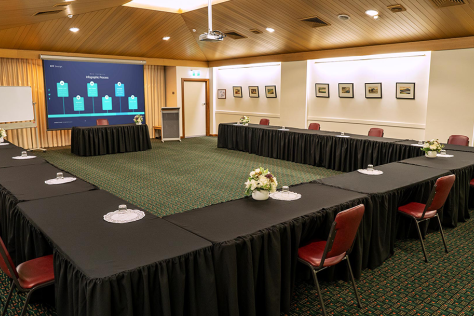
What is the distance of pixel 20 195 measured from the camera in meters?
3.11

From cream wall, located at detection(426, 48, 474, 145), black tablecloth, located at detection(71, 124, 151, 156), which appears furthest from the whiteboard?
cream wall, located at detection(426, 48, 474, 145)

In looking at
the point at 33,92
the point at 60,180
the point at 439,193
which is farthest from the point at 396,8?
the point at 33,92

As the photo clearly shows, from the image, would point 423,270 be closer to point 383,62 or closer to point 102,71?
point 383,62

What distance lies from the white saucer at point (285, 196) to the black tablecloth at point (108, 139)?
7.14 metres

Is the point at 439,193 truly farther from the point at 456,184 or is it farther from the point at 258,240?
the point at 258,240

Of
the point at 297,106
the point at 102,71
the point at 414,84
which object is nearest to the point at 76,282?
the point at 414,84

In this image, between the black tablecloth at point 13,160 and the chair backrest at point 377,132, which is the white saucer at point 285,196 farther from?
the chair backrest at point 377,132

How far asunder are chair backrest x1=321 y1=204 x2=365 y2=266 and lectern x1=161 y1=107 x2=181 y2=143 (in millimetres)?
9660

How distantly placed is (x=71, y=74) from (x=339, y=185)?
9361 millimetres

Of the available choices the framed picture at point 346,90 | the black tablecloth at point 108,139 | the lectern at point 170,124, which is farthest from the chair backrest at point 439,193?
the lectern at point 170,124

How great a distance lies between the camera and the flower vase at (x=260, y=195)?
9.78ft

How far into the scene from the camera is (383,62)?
8.80 m

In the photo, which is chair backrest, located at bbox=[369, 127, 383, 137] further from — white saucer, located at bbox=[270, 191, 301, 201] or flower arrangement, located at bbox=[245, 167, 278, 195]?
flower arrangement, located at bbox=[245, 167, 278, 195]

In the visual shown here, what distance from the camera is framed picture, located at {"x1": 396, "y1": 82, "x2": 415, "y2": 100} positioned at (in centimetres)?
835
